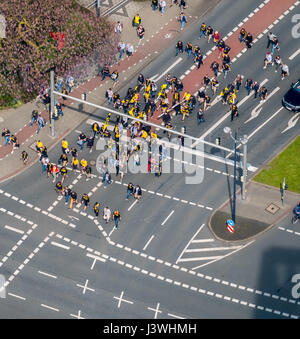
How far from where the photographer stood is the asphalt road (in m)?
110

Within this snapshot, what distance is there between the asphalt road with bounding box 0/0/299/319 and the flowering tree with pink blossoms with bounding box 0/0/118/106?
23.9 feet

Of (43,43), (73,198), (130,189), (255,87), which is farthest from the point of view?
Answer: (255,87)

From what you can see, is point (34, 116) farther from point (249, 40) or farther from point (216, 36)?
point (249, 40)

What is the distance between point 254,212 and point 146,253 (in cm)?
1102

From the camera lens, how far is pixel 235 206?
11681 centimetres

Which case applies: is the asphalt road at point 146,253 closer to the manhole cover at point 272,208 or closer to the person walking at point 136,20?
the manhole cover at point 272,208

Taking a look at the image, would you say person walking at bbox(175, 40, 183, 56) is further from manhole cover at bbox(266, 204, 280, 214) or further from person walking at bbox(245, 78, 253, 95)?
manhole cover at bbox(266, 204, 280, 214)

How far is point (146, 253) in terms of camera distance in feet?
373

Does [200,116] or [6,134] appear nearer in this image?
[6,134]

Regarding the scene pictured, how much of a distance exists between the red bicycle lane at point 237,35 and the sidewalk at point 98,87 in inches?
181

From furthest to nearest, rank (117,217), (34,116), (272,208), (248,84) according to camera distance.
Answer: (248,84)
(34,116)
(272,208)
(117,217)

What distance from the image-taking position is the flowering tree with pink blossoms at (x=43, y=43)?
396ft

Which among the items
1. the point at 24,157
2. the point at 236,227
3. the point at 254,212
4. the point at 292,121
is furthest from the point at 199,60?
the point at 24,157

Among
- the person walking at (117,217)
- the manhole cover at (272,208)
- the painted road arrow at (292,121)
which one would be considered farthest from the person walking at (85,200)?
the painted road arrow at (292,121)
